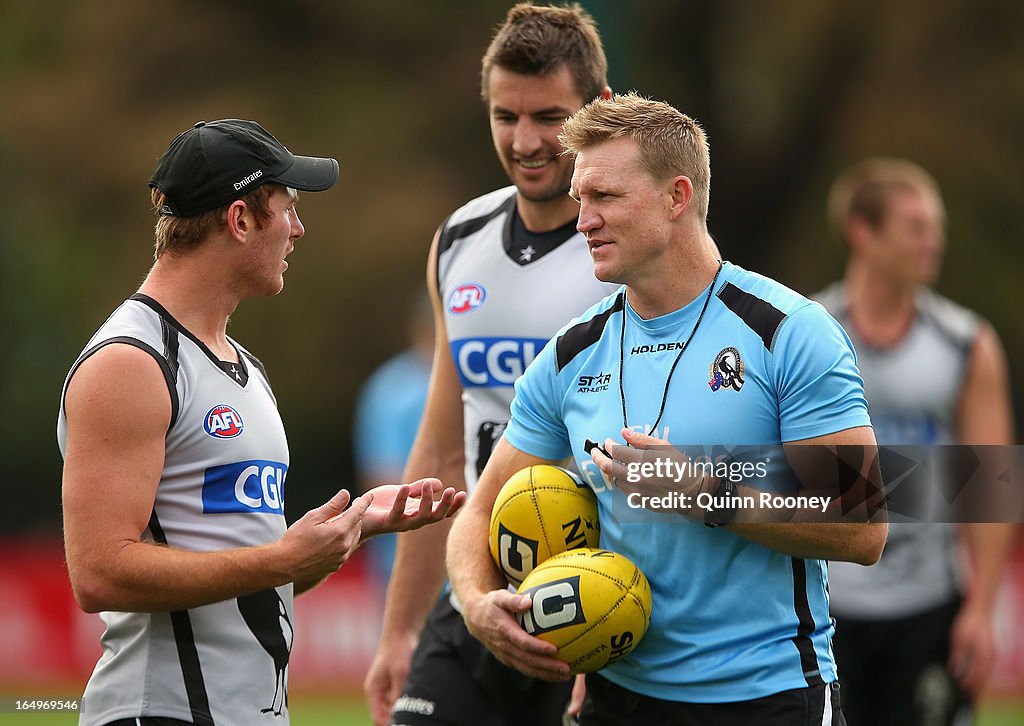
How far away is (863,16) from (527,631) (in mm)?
15680

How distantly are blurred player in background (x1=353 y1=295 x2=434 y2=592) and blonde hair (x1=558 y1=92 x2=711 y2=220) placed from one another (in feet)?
20.7

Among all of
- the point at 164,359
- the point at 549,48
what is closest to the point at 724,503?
the point at 164,359

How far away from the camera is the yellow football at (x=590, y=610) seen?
426 cm

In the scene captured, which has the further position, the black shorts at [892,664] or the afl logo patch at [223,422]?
the black shorts at [892,664]

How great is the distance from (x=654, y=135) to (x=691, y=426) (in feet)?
2.85

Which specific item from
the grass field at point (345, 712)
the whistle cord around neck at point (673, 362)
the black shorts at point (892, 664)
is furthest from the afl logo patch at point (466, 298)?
the grass field at point (345, 712)

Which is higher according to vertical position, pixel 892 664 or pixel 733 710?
pixel 733 710

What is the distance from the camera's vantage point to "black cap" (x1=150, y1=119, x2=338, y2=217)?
14.4 feet

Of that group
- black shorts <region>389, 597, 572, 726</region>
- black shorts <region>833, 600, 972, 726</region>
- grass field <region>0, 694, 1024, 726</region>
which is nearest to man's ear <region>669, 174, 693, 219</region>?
black shorts <region>389, 597, 572, 726</region>

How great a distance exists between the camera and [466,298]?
5.61 m

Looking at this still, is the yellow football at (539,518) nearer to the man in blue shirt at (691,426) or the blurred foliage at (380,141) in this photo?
the man in blue shirt at (691,426)

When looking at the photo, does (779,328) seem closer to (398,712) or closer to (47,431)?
(398,712)

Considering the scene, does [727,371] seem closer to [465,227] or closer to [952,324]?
[465,227]

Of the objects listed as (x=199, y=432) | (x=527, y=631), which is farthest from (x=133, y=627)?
(x=527, y=631)
